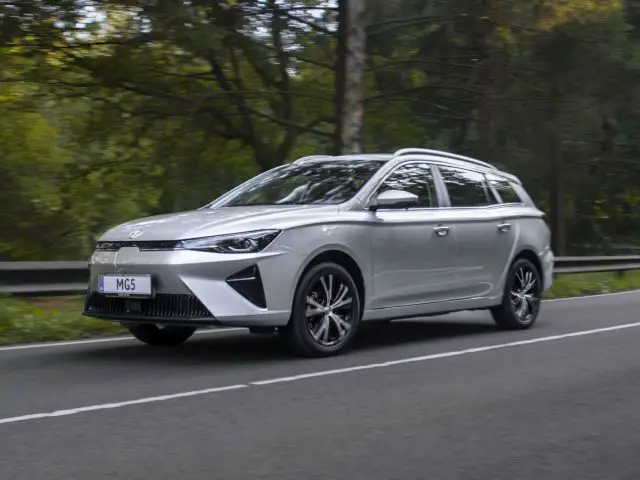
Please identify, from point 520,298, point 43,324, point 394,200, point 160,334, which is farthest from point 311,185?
point 43,324

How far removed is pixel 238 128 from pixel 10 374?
1577cm

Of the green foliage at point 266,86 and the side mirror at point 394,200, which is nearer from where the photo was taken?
the side mirror at point 394,200

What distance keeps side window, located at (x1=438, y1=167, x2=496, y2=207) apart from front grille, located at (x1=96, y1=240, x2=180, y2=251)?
3.23m

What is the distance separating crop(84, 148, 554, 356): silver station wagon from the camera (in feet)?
25.1

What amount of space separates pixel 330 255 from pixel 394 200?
74 cm

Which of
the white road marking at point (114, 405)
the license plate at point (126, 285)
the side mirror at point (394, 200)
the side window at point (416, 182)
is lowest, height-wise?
the white road marking at point (114, 405)

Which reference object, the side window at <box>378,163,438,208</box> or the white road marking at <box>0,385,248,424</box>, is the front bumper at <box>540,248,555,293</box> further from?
the white road marking at <box>0,385,248,424</box>

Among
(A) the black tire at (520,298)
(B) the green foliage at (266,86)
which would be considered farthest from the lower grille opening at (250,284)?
(B) the green foliage at (266,86)

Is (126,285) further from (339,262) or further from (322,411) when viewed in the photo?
(322,411)

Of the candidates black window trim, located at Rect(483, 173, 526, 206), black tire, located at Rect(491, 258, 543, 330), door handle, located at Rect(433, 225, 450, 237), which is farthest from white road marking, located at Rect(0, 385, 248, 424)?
black window trim, located at Rect(483, 173, 526, 206)

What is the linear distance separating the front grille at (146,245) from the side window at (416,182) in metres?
2.23

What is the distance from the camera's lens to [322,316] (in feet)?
27.1

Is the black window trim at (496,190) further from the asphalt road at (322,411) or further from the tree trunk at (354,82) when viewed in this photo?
the tree trunk at (354,82)

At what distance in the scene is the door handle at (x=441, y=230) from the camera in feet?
31.1
